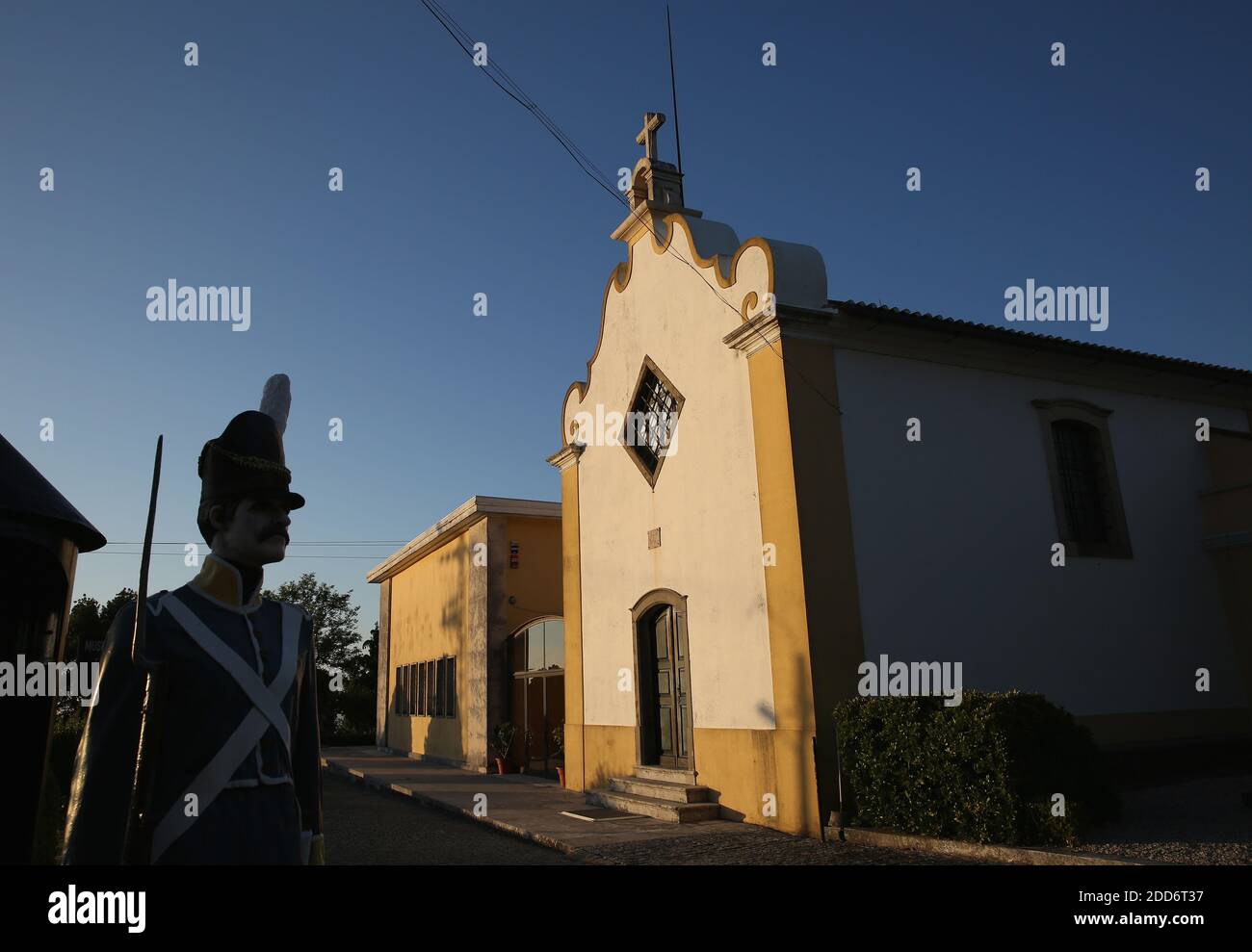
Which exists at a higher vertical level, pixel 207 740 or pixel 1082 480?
pixel 1082 480

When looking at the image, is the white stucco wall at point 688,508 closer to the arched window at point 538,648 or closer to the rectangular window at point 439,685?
the arched window at point 538,648

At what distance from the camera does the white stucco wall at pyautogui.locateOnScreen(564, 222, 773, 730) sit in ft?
35.0

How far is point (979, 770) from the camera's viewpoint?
761 centimetres

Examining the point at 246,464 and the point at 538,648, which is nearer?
the point at 246,464

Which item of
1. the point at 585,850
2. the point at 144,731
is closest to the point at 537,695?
the point at 585,850

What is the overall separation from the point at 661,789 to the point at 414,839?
3301mm

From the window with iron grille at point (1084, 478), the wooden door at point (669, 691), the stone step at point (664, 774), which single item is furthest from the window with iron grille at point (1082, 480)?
the stone step at point (664, 774)

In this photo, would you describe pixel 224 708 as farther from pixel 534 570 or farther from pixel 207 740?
pixel 534 570

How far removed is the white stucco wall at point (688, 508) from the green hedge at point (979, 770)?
173 cm

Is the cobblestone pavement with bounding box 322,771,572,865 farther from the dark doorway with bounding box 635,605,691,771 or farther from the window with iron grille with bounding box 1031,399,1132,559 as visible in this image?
the window with iron grille with bounding box 1031,399,1132,559

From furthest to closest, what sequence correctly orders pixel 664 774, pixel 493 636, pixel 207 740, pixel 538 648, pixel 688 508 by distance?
pixel 493 636 → pixel 538 648 → pixel 688 508 → pixel 664 774 → pixel 207 740

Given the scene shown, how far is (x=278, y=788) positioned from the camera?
2.56m
